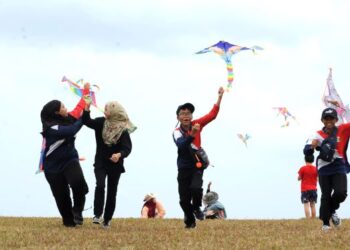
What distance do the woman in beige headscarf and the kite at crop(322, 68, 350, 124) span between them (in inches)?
142

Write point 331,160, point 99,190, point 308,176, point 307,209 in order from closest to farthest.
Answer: point 331,160 → point 99,190 → point 308,176 → point 307,209

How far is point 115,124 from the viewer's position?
36.1ft

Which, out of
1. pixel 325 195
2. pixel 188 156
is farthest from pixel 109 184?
pixel 325 195

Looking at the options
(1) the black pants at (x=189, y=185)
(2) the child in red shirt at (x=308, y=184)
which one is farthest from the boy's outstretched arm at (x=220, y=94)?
(2) the child in red shirt at (x=308, y=184)

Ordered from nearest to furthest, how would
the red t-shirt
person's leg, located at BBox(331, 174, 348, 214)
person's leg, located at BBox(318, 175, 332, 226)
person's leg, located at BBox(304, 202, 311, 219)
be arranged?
1. person's leg, located at BBox(331, 174, 348, 214)
2. person's leg, located at BBox(318, 175, 332, 226)
3. the red t-shirt
4. person's leg, located at BBox(304, 202, 311, 219)

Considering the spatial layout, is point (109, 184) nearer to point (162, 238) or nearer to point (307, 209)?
point (162, 238)

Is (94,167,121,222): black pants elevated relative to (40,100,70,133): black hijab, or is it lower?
lower

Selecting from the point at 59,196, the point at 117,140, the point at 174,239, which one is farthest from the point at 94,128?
the point at 174,239

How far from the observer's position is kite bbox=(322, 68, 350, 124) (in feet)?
36.9

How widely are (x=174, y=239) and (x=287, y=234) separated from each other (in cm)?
196

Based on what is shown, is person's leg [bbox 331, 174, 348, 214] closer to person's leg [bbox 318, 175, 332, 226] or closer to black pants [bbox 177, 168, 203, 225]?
person's leg [bbox 318, 175, 332, 226]

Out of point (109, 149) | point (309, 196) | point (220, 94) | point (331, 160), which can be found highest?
point (220, 94)

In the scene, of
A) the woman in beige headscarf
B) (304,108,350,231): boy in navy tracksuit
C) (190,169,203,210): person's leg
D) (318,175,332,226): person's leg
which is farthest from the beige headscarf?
(318,175,332,226): person's leg

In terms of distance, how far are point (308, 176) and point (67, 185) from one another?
859cm
